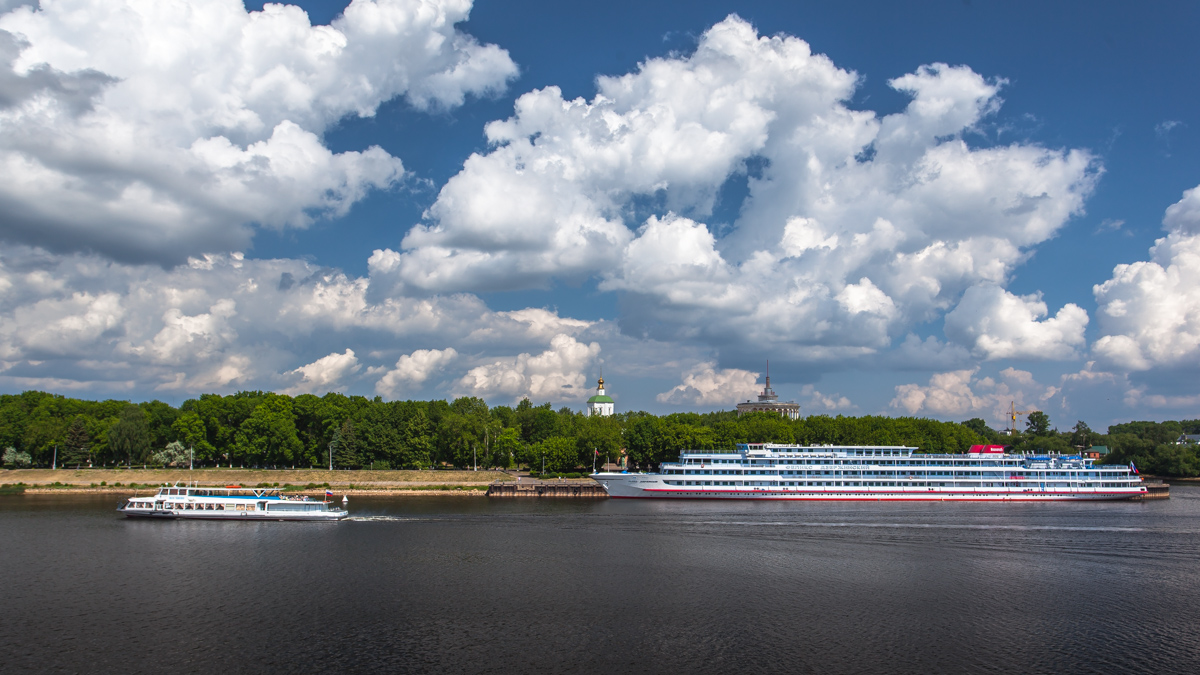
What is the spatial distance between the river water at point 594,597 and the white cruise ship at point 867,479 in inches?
1236

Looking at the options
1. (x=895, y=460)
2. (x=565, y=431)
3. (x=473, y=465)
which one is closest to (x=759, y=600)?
(x=895, y=460)

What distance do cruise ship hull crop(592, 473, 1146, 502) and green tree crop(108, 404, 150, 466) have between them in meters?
73.9

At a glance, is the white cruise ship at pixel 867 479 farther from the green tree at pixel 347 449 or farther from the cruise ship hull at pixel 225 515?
the cruise ship hull at pixel 225 515

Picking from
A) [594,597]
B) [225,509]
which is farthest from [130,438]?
[594,597]

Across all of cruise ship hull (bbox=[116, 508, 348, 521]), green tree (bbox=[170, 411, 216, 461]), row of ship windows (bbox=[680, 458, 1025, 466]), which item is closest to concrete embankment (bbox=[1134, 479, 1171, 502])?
row of ship windows (bbox=[680, 458, 1025, 466])

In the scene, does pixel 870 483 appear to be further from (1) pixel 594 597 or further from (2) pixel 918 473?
(1) pixel 594 597

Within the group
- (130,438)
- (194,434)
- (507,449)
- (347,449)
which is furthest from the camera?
(507,449)

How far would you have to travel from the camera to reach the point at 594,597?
A: 4081cm

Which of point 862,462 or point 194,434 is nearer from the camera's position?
point 862,462

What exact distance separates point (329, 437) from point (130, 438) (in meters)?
29.7

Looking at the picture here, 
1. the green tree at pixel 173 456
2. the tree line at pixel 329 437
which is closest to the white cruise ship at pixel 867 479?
the tree line at pixel 329 437

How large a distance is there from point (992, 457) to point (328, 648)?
336 ft

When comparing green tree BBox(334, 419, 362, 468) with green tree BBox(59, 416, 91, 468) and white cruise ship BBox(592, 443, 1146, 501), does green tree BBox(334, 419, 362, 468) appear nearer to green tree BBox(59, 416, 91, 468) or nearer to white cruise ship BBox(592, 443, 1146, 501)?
green tree BBox(59, 416, 91, 468)

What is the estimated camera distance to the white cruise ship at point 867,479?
10188 cm
